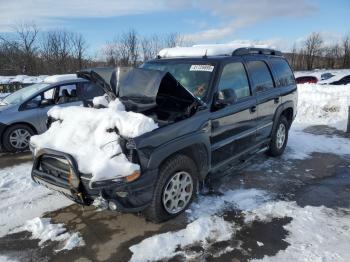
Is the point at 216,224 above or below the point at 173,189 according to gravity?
below

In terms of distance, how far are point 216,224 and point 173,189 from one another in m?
Result: 0.66

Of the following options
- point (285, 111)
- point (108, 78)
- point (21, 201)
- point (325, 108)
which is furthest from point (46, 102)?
point (325, 108)

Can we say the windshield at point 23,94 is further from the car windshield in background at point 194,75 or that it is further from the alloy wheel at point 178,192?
the alloy wheel at point 178,192

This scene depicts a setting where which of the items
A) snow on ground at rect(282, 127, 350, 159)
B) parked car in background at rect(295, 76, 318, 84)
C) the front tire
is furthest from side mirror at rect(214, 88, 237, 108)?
parked car in background at rect(295, 76, 318, 84)

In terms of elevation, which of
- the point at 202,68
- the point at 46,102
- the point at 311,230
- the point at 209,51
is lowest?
the point at 311,230

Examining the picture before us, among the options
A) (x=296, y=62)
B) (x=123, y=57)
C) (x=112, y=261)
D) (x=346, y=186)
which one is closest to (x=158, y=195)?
A: (x=112, y=261)

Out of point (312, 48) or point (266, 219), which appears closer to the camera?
point (266, 219)

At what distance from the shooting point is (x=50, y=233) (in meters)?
3.90

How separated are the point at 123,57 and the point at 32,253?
40.4m

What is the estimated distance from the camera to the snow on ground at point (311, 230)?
3453 mm

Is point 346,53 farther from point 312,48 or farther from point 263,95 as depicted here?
point 263,95

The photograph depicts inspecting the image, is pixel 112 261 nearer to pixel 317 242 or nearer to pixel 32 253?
pixel 32 253

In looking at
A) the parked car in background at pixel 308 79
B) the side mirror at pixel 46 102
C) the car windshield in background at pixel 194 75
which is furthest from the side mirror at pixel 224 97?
the parked car in background at pixel 308 79

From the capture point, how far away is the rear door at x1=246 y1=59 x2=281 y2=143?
5.50 metres
